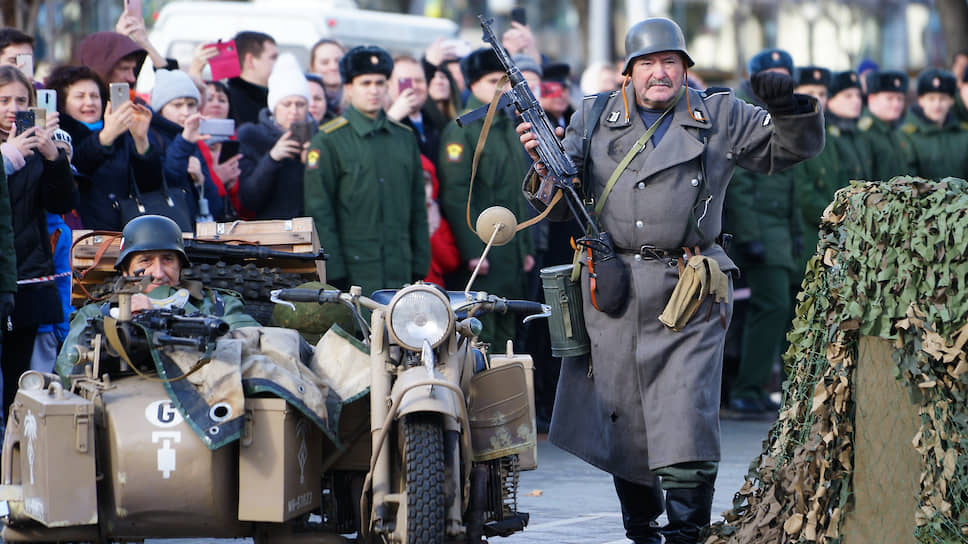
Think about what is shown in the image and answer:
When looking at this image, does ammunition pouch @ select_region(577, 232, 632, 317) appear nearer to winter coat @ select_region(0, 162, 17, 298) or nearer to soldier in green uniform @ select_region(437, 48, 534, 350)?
winter coat @ select_region(0, 162, 17, 298)

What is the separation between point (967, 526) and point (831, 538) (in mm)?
662

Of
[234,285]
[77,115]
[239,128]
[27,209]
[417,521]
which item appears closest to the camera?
[417,521]

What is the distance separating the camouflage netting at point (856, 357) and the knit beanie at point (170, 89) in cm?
505

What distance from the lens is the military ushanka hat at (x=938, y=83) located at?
54.0 feet

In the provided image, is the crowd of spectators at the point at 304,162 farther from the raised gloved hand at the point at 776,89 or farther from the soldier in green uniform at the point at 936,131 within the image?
the raised gloved hand at the point at 776,89

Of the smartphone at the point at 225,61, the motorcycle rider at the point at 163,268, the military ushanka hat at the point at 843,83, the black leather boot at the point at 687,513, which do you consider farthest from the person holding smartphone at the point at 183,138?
the military ushanka hat at the point at 843,83

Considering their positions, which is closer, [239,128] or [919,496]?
[919,496]

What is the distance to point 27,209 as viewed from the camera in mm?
9312

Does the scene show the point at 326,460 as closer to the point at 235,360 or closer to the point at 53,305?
the point at 235,360

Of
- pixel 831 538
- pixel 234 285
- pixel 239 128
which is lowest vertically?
pixel 831 538

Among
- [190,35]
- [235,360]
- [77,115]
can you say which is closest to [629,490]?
[235,360]

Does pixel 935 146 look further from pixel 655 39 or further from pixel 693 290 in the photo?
pixel 693 290

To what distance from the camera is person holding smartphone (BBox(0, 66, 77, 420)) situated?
915 centimetres

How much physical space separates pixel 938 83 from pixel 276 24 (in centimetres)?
611
